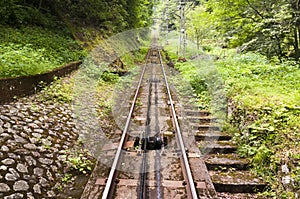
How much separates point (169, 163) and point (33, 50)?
7193mm

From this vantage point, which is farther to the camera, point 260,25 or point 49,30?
point 49,30

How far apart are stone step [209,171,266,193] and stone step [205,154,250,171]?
310 millimetres

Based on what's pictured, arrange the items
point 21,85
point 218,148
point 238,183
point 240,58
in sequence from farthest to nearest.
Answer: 1. point 240,58
2. point 21,85
3. point 218,148
4. point 238,183

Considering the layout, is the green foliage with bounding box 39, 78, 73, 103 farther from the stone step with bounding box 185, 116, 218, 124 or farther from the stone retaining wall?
the stone step with bounding box 185, 116, 218, 124

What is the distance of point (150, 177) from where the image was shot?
14.6 ft

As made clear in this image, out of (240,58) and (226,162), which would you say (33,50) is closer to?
(226,162)

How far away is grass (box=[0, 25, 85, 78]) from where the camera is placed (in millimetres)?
7133

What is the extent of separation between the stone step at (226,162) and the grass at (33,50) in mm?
5038

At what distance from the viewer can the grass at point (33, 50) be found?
713 centimetres

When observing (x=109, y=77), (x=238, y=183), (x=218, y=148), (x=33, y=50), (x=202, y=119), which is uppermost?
(x=33, y=50)

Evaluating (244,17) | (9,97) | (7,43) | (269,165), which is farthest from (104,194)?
(244,17)

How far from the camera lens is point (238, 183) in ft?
13.8

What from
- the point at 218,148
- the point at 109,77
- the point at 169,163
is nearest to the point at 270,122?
the point at 218,148

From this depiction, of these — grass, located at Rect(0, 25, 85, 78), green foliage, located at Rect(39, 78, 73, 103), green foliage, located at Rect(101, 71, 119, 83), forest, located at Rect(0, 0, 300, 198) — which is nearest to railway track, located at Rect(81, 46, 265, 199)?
forest, located at Rect(0, 0, 300, 198)
